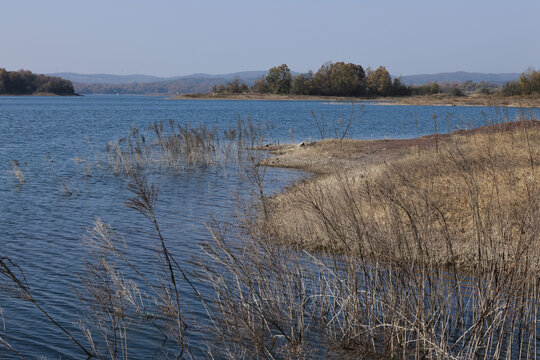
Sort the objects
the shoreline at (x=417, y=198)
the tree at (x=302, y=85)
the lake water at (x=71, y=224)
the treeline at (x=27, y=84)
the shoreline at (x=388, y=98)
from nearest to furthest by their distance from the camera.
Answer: the shoreline at (x=417, y=198) → the lake water at (x=71, y=224) → the shoreline at (x=388, y=98) → the tree at (x=302, y=85) → the treeline at (x=27, y=84)

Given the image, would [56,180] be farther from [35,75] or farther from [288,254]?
[35,75]

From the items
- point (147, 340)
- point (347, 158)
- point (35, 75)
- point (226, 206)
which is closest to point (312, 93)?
point (35, 75)

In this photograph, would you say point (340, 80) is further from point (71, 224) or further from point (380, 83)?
point (71, 224)

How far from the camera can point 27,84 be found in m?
162

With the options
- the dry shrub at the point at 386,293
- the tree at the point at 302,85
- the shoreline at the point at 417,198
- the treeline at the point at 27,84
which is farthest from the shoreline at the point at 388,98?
the dry shrub at the point at 386,293

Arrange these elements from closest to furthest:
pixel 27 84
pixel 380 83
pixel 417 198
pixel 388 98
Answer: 1. pixel 417 198
2. pixel 388 98
3. pixel 380 83
4. pixel 27 84

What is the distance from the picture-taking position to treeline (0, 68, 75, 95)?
157375mm

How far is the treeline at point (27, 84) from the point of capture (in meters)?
157

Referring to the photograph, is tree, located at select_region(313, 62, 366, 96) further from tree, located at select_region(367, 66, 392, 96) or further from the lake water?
the lake water

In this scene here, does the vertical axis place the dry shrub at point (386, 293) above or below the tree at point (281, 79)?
below

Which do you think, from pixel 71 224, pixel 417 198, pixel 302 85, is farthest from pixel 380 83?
pixel 417 198

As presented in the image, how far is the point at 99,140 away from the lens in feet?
123

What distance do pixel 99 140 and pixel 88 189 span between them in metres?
18.8

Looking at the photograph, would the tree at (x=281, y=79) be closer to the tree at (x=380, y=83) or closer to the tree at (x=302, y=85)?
the tree at (x=302, y=85)
